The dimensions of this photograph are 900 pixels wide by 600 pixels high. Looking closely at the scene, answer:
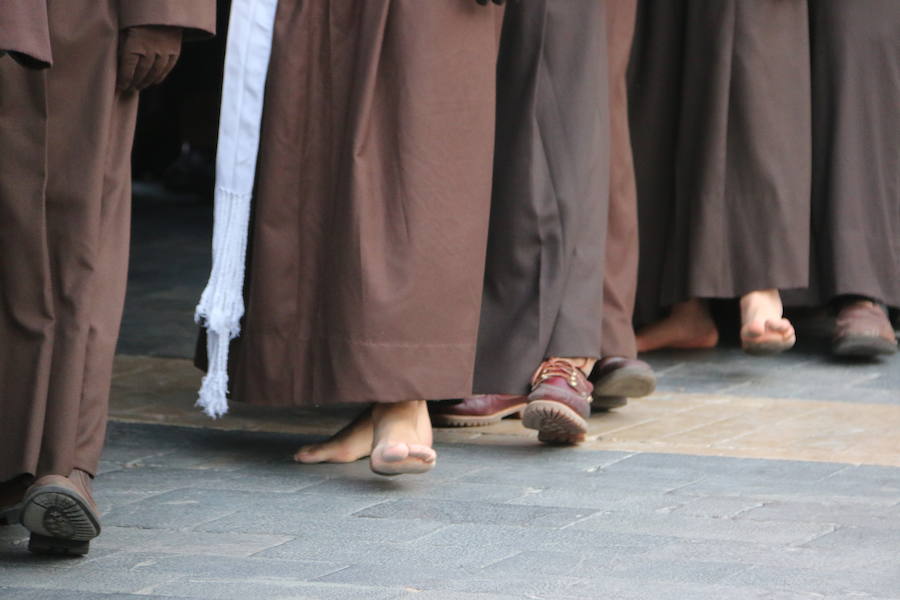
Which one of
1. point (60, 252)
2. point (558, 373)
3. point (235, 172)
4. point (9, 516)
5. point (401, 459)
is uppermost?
point (235, 172)

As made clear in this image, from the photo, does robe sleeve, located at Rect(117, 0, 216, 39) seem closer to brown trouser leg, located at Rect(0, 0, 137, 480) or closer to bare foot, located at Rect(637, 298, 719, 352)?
brown trouser leg, located at Rect(0, 0, 137, 480)

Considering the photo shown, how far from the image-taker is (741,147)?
4633 mm

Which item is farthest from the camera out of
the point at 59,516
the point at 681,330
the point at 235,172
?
the point at 681,330

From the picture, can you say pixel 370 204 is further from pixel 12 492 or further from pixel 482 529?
pixel 12 492

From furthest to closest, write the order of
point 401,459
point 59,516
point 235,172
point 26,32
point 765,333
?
point 765,333, point 235,172, point 401,459, point 59,516, point 26,32

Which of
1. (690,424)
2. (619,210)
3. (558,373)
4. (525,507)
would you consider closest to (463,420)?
(558,373)

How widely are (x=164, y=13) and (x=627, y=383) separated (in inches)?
59.6

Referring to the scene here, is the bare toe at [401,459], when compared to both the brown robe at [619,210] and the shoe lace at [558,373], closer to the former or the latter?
the shoe lace at [558,373]

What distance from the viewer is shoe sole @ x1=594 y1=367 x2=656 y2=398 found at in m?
3.92

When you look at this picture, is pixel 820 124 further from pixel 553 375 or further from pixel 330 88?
pixel 330 88

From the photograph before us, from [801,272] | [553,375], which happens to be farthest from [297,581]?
[801,272]

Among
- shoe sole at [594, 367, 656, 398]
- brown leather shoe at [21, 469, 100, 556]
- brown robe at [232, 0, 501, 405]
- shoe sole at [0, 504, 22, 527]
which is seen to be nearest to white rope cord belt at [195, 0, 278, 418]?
brown robe at [232, 0, 501, 405]

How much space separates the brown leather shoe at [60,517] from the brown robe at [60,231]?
98 millimetres

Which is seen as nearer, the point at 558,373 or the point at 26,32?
the point at 26,32
